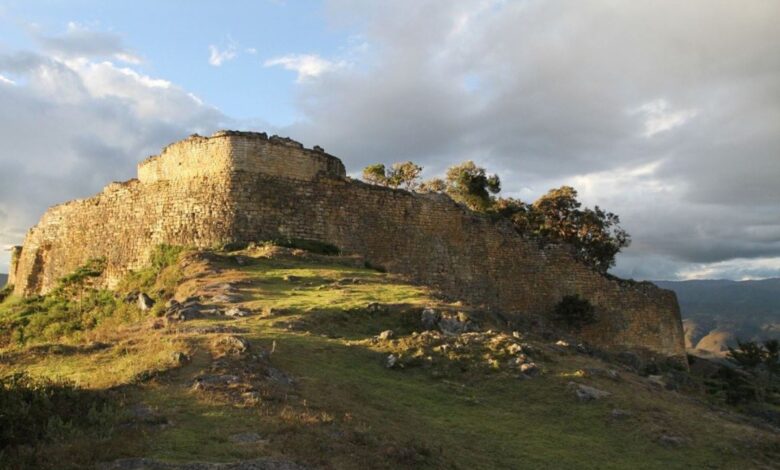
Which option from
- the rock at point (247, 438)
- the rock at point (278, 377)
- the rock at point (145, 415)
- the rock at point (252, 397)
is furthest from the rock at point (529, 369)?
the rock at point (145, 415)

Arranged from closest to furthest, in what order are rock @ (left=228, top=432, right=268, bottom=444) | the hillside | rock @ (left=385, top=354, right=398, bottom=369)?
1. rock @ (left=228, top=432, right=268, bottom=444)
2. the hillside
3. rock @ (left=385, top=354, right=398, bottom=369)

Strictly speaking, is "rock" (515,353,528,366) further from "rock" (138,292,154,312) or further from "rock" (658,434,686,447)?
"rock" (138,292,154,312)

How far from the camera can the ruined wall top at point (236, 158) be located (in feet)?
75.8

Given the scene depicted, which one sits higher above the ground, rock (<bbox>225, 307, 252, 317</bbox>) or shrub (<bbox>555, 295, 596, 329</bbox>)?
shrub (<bbox>555, 295, 596, 329</bbox>)

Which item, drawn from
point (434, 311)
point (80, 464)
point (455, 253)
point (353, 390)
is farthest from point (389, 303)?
point (455, 253)

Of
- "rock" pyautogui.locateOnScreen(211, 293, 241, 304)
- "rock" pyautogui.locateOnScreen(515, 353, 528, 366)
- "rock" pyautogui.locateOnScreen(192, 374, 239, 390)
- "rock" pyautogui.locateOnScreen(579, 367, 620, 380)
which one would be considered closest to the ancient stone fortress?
"rock" pyautogui.locateOnScreen(579, 367, 620, 380)

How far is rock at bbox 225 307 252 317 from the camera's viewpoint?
13040 millimetres

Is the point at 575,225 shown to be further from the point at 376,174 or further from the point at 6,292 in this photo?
the point at 6,292

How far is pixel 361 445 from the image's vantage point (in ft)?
22.7

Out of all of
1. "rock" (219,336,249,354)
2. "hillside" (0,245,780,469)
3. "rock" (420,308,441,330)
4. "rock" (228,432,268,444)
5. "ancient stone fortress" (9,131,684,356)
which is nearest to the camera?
"rock" (228,432,268,444)

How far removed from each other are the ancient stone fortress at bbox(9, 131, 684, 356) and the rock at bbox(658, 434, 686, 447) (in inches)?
394

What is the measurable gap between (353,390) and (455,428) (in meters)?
1.52

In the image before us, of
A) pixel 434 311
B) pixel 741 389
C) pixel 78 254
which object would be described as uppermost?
pixel 78 254

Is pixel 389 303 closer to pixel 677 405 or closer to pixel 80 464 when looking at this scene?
pixel 677 405
